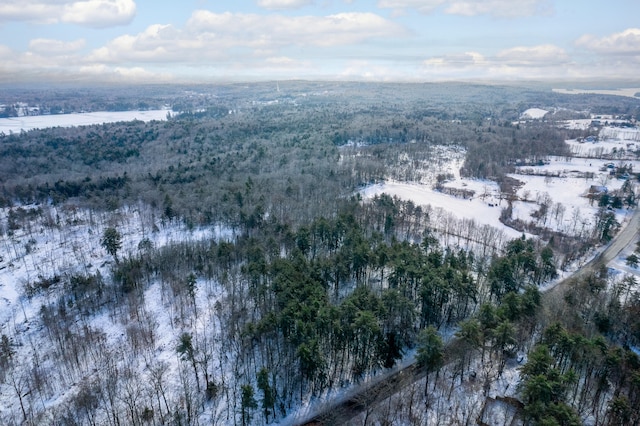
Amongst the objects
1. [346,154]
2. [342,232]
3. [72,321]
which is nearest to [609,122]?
[346,154]

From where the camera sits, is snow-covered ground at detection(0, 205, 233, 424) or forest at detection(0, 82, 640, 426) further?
snow-covered ground at detection(0, 205, 233, 424)

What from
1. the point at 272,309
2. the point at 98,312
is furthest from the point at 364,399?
the point at 98,312

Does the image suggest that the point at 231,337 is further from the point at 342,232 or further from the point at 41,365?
the point at 342,232

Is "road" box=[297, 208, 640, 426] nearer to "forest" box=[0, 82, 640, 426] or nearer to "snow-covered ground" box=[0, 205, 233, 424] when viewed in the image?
"forest" box=[0, 82, 640, 426]

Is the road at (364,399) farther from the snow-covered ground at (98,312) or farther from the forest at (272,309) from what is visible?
the snow-covered ground at (98,312)

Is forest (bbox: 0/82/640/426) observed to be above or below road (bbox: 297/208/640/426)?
above

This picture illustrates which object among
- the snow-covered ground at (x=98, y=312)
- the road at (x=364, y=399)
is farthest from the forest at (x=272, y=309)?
the road at (x=364, y=399)

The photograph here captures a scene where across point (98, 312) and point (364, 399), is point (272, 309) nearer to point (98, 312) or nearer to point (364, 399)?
point (364, 399)

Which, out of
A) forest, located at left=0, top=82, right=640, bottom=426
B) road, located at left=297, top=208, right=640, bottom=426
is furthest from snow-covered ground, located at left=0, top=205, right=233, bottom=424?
road, located at left=297, top=208, right=640, bottom=426
